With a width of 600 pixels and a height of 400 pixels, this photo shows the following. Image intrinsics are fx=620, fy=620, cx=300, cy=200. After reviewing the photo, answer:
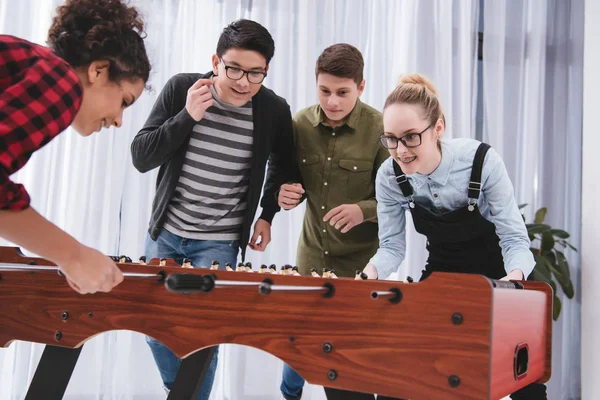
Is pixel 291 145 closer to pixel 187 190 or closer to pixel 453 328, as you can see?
pixel 187 190

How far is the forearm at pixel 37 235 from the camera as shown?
1.18 m

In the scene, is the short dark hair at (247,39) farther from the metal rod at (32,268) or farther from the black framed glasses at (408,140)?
the metal rod at (32,268)

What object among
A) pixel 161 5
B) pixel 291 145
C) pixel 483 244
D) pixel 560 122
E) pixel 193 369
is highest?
pixel 161 5

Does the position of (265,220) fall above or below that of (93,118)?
below

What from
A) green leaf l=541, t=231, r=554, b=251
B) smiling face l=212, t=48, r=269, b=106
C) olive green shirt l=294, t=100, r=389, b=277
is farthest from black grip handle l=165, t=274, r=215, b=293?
green leaf l=541, t=231, r=554, b=251

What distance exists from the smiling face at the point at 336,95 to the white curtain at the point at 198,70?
108 cm

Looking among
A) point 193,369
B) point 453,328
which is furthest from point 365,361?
point 193,369

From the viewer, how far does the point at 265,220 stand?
8.54ft

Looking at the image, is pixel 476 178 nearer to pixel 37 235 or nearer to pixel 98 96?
pixel 98 96

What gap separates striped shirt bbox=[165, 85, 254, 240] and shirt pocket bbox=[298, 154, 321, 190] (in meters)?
0.24

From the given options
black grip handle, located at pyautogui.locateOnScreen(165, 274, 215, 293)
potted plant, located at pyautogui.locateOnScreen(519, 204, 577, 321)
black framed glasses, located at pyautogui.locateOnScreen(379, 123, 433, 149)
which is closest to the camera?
black grip handle, located at pyautogui.locateOnScreen(165, 274, 215, 293)

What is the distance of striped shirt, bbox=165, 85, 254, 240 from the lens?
2383 mm

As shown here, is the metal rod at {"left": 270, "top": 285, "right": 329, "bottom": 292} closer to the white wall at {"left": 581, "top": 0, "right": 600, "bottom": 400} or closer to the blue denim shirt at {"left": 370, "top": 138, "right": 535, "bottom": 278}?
the blue denim shirt at {"left": 370, "top": 138, "right": 535, "bottom": 278}

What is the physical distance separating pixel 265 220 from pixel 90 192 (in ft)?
3.70
